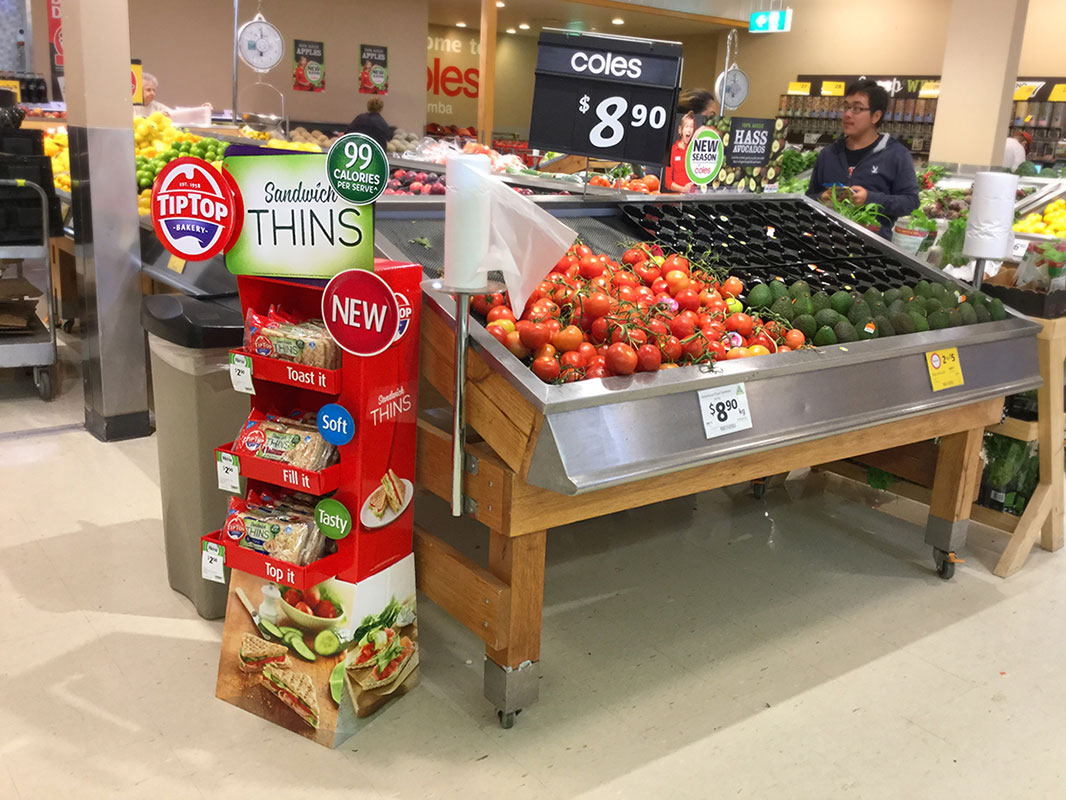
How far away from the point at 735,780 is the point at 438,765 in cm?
73

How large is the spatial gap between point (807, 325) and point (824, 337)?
0.06 m

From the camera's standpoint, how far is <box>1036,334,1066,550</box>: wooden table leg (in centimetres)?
346

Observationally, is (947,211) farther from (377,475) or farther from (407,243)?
(377,475)

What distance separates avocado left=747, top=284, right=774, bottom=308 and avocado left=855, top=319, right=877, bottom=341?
29 cm

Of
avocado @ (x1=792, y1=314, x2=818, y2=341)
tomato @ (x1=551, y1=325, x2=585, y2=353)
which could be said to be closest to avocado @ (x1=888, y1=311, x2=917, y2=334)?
avocado @ (x1=792, y1=314, x2=818, y2=341)

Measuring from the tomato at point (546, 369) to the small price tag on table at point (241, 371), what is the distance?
2.34ft

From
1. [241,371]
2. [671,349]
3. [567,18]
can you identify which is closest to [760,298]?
[671,349]

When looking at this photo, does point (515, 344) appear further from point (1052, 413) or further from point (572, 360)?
point (1052, 413)

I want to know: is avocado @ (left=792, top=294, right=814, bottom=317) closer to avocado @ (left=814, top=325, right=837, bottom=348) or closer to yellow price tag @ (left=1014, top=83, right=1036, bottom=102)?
avocado @ (left=814, top=325, right=837, bottom=348)

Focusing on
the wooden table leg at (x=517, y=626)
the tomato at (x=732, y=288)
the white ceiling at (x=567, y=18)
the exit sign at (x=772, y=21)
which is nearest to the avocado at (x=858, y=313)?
the tomato at (x=732, y=288)

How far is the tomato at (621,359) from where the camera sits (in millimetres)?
2273

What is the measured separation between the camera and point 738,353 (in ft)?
8.46

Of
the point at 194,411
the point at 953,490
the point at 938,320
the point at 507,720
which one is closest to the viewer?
the point at 507,720

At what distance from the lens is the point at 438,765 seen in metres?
2.25
